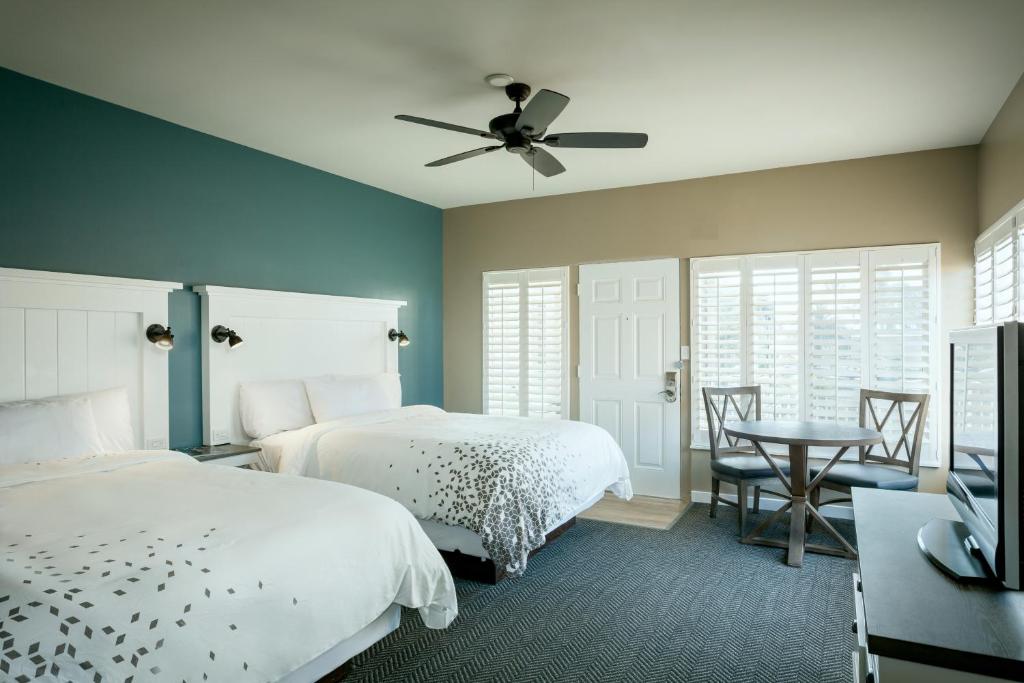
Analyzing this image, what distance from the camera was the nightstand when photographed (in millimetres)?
3582

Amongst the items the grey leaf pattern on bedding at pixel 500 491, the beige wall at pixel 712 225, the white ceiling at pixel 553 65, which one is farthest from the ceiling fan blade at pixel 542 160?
the grey leaf pattern on bedding at pixel 500 491

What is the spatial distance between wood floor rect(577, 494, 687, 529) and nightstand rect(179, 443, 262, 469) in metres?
2.36

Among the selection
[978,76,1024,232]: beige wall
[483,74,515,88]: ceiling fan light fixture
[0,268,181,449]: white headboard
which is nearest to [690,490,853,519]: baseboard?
[978,76,1024,232]: beige wall

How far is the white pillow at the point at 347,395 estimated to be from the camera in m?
4.34

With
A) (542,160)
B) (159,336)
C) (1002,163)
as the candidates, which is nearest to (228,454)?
(159,336)

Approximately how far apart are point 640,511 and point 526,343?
1.86 m

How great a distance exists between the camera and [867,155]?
Answer: 442cm

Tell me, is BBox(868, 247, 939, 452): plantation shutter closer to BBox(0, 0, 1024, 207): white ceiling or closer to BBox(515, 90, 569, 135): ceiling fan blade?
BBox(0, 0, 1024, 207): white ceiling

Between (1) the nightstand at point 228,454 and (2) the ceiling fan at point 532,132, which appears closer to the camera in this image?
(2) the ceiling fan at point 532,132

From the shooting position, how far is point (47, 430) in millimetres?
2791

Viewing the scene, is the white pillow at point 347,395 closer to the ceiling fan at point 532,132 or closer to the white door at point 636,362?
the white door at point 636,362

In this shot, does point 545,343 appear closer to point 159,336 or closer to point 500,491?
point 500,491

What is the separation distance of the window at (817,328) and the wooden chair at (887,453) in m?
0.17

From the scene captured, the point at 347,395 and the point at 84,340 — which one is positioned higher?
the point at 84,340
